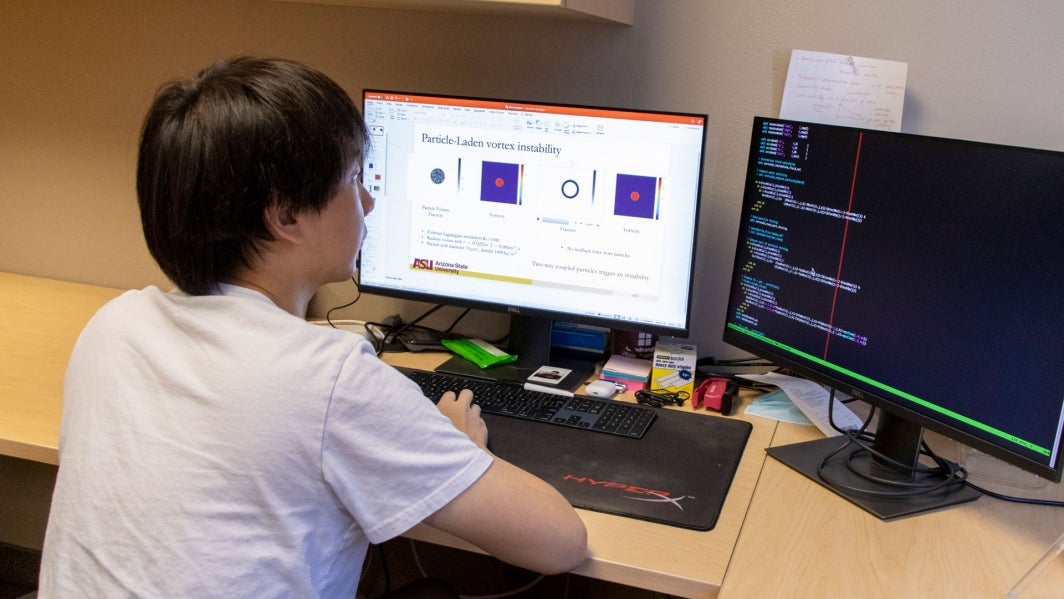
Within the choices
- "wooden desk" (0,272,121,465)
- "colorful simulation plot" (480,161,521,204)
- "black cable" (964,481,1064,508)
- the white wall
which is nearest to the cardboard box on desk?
the white wall

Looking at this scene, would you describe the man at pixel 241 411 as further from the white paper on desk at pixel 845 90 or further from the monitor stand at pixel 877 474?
the white paper on desk at pixel 845 90

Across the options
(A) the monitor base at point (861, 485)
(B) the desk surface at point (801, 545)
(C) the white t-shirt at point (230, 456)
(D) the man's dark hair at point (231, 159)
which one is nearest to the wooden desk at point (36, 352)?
(B) the desk surface at point (801, 545)

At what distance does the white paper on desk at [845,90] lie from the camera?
1503 millimetres

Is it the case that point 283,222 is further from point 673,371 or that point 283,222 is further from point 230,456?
point 673,371

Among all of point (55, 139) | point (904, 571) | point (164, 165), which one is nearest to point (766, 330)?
point (904, 571)

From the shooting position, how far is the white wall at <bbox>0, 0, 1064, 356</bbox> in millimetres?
1462

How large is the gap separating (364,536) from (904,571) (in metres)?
0.61

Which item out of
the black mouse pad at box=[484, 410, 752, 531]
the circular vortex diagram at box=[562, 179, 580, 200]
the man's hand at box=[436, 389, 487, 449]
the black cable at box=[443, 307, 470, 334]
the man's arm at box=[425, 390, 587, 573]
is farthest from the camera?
the black cable at box=[443, 307, 470, 334]

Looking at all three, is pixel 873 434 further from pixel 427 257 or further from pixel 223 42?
pixel 223 42

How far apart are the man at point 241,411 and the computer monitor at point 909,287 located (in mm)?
530

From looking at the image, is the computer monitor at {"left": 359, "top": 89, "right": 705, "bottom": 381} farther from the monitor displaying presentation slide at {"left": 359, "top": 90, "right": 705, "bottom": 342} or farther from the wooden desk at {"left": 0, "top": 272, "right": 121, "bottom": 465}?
the wooden desk at {"left": 0, "top": 272, "right": 121, "bottom": 465}

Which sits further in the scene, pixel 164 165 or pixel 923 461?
pixel 923 461

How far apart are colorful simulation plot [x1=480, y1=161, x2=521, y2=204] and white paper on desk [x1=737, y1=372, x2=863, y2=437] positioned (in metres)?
0.51

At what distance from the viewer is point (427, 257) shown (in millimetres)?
1671
